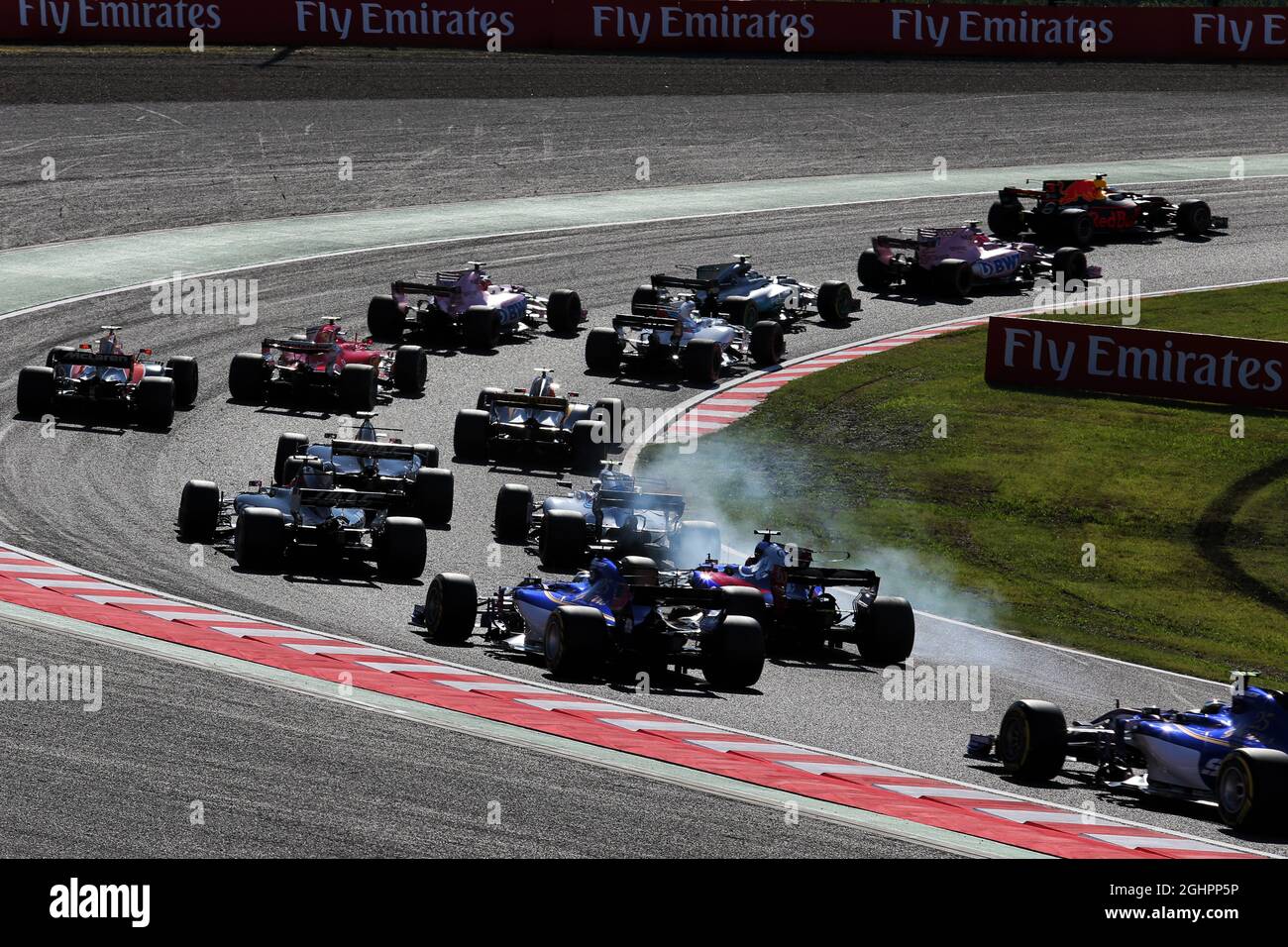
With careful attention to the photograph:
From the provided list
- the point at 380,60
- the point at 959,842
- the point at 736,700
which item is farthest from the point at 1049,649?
the point at 380,60

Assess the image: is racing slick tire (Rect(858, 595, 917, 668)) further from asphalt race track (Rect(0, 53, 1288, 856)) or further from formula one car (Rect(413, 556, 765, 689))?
formula one car (Rect(413, 556, 765, 689))

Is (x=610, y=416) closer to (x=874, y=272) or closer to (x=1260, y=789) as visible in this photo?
(x=874, y=272)

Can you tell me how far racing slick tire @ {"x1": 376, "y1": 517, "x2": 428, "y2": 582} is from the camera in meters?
22.6

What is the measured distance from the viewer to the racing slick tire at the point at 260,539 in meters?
22.3

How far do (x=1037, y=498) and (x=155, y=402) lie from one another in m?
13.2

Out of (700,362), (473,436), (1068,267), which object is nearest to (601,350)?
(700,362)

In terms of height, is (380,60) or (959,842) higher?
(380,60)

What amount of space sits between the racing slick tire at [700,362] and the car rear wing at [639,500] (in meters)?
11.3

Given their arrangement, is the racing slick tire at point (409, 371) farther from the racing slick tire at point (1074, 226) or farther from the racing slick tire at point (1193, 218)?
the racing slick tire at point (1193, 218)

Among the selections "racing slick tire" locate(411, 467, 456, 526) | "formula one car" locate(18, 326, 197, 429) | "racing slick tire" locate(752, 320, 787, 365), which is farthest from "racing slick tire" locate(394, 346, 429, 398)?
"racing slick tire" locate(411, 467, 456, 526)
